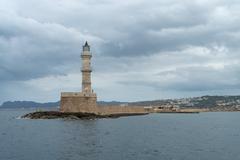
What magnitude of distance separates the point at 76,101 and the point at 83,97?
138 cm

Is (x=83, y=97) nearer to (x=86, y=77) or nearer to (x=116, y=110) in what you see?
(x=86, y=77)

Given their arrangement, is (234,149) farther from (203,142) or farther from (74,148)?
(74,148)

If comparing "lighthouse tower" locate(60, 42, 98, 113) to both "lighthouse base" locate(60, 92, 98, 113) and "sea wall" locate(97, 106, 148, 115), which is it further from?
"sea wall" locate(97, 106, 148, 115)

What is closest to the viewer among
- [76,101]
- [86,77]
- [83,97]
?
[83,97]

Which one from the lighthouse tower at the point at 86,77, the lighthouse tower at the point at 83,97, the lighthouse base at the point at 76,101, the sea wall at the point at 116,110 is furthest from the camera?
the sea wall at the point at 116,110

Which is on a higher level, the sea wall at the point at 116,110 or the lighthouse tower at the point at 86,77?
the lighthouse tower at the point at 86,77

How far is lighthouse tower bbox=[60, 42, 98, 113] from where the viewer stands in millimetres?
79188

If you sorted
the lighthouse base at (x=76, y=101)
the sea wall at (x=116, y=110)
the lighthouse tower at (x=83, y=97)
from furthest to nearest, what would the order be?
the sea wall at (x=116, y=110)
the lighthouse tower at (x=83, y=97)
the lighthouse base at (x=76, y=101)

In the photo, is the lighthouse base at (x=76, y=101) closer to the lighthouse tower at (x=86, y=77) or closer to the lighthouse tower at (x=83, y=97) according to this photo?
the lighthouse tower at (x=83, y=97)

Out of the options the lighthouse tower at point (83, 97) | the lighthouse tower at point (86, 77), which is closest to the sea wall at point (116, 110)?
the lighthouse tower at point (83, 97)

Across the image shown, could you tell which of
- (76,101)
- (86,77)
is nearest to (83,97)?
(76,101)

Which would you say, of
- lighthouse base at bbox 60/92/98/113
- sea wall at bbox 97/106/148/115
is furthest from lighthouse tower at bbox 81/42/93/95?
sea wall at bbox 97/106/148/115

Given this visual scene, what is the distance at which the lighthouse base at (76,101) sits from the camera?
259 ft

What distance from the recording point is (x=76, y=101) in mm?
79312
